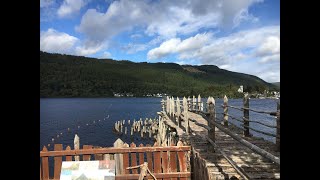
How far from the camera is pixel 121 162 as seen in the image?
7105mm

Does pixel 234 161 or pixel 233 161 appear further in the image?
pixel 234 161

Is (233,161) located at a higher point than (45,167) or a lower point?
higher

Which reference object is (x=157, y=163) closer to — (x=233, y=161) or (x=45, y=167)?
(x=233, y=161)

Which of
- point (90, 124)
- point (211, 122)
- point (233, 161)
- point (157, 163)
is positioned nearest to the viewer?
point (233, 161)

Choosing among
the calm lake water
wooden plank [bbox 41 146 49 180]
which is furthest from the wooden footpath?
the calm lake water

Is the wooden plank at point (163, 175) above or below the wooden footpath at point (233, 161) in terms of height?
below

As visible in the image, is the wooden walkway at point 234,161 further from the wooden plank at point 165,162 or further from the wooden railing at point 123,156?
the wooden plank at point 165,162

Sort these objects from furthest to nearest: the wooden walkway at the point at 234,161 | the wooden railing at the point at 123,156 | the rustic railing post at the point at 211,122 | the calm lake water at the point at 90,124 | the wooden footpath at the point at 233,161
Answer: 1. the calm lake water at the point at 90,124
2. the rustic railing post at the point at 211,122
3. the wooden railing at the point at 123,156
4. the wooden walkway at the point at 234,161
5. the wooden footpath at the point at 233,161

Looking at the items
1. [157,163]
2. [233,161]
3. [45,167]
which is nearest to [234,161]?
[233,161]

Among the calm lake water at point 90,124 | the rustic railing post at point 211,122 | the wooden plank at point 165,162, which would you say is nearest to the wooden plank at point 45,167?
the wooden plank at point 165,162

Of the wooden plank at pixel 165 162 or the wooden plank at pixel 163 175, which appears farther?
the wooden plank at pixel 165 162

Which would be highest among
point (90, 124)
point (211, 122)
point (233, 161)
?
point (211, 122)
